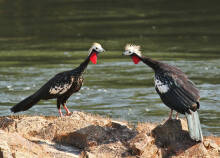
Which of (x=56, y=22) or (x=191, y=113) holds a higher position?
(x=56, y=22)

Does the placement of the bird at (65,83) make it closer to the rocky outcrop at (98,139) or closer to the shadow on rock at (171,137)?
the rocky outcrop at (98,139)

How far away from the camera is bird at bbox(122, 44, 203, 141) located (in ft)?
38.9

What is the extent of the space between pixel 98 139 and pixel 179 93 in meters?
1.96

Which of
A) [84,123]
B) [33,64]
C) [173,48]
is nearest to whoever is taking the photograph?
[84,123]

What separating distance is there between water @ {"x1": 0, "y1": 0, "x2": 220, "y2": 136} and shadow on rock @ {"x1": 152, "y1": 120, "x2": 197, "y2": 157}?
4852mm

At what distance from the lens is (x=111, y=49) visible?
101 ft

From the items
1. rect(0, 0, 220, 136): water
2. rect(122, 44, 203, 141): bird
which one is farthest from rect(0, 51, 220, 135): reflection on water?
rect(122, 44, 203, 141): bird

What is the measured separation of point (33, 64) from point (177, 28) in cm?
1118

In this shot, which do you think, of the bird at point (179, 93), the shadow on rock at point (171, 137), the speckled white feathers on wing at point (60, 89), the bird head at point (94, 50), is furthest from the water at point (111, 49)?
the speckled white feathers on wing at point (60, 89)

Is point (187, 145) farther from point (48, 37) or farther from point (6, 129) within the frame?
point (48, 37)

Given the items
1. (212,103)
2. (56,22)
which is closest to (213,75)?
(212,103)

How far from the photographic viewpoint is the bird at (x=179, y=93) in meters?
11.9

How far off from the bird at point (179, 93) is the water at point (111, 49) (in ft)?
16.9

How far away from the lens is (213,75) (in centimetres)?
2475
